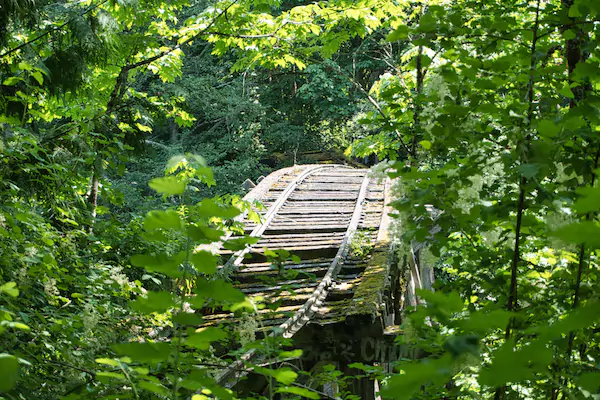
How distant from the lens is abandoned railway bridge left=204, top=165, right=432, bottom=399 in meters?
5.13

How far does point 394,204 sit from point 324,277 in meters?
4.82

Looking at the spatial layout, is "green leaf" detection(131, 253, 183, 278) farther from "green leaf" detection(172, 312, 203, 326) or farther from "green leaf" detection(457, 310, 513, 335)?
"green leaf" detection(457, 310, 513, 335)

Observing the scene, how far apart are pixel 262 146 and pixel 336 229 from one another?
15396 mm

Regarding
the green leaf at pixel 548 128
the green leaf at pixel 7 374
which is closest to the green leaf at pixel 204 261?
the green leaf at pixel 7 374

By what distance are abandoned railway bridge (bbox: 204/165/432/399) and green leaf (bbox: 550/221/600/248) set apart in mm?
1349

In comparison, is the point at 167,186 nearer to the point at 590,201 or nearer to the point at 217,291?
the point at 217,291

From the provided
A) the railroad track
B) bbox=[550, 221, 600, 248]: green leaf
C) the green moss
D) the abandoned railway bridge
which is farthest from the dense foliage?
the green moss

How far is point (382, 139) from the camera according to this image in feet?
30.6

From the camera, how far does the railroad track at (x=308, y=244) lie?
568 centimetres

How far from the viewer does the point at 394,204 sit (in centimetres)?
197

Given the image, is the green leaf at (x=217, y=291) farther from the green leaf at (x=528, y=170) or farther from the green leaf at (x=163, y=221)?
the green leaf at (x=528, y=170)

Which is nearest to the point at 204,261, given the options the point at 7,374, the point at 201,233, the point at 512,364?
the point at 201,233

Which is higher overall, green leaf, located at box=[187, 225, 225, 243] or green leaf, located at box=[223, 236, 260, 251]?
green leaf, located at box=[187, 225, 225, 243]

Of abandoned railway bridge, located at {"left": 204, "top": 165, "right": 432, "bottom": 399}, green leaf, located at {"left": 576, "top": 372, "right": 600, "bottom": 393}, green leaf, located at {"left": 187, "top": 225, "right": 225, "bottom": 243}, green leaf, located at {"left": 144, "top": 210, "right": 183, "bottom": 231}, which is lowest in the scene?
abandoned railway bridge, located at {"left": 204, "top": 165, "right": 432, "bottom": 399}
